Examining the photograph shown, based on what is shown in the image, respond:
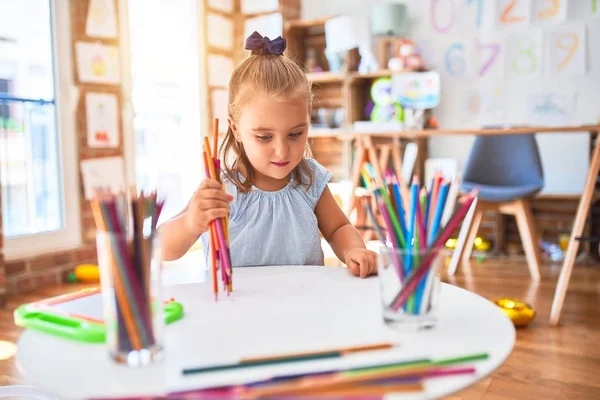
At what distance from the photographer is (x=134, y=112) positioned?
11.2ft

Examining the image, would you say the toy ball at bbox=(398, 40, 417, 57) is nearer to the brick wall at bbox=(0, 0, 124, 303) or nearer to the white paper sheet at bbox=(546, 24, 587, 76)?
the white paper sheet at bbox=(546, 24, 587, 76)

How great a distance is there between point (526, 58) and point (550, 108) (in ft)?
1.19

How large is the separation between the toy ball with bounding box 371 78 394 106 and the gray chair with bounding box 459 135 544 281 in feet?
2.66

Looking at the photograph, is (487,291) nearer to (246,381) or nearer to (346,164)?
(346,164)

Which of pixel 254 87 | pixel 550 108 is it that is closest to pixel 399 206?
pixel 254 87

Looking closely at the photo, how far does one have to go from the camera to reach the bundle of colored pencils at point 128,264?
52 centimetres

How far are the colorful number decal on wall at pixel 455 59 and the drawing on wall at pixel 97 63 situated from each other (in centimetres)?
217

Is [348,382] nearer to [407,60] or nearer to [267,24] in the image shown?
[407,60]

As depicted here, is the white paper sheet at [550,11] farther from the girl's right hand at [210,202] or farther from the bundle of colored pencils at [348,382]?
the bundle of colored pencils at [348,382]

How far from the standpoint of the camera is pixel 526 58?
376 centimetres

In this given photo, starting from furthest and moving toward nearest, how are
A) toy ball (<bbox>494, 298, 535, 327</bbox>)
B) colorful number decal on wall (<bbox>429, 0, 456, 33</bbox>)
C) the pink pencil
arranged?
colorful number decal on wall (<bbox>429, 0, 456, 33</bbox>), toy ball (<bbox>494, 298, 535, 327</bbox>), the pink pencil

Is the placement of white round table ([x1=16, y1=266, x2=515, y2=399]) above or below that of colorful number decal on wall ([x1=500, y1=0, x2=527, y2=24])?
below

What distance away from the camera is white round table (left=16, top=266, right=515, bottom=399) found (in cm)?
49

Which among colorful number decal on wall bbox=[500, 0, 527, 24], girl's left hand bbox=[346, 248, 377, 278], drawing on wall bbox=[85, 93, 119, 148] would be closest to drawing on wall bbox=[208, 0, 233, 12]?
drawing on wall bbox=[85, 93, 119, 148]
